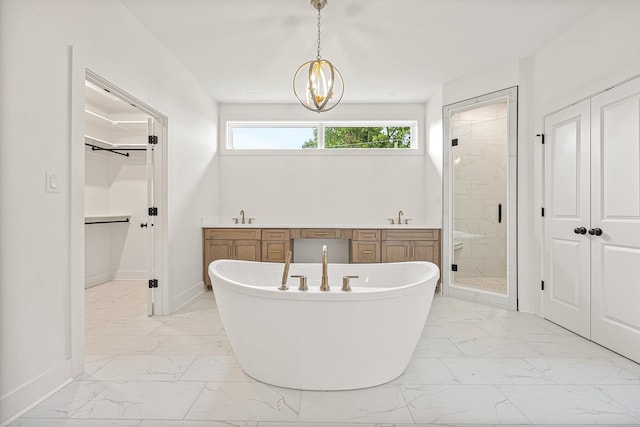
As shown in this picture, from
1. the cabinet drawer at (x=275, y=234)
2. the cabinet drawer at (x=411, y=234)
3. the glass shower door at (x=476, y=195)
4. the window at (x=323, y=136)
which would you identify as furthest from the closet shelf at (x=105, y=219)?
the glass shower door at (x=476, y=195)

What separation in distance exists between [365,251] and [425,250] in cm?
72

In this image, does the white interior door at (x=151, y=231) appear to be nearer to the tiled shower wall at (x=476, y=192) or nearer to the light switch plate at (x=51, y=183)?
the light switch plate at (x=51, y=183)

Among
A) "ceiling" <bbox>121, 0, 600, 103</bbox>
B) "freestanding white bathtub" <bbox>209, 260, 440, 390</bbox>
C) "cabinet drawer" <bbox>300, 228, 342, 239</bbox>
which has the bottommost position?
"freestanding white bathtub" <bbox>209, 260, 440, 390</bbox>

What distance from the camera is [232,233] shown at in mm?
4516

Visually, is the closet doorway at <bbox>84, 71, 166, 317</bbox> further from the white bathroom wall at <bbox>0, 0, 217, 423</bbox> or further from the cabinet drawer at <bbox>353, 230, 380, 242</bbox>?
the cabinet drawer at <bbox>353, 230, 380, 242</bbox>

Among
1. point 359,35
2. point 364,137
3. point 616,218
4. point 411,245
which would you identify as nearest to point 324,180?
point 364,137

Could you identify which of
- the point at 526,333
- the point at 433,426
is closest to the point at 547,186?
the point at 526,333

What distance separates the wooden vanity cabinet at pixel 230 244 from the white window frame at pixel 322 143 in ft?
4.06

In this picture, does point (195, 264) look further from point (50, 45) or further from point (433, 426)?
point (433, 426)

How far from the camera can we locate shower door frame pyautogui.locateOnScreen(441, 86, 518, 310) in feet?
12.1

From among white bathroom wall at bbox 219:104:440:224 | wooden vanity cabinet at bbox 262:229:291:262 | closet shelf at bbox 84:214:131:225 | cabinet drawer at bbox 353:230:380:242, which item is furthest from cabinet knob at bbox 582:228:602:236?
closet shelf at bbox 84:214:131:225

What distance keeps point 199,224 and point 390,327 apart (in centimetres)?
305

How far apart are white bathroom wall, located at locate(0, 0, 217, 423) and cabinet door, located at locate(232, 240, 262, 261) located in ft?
7.40

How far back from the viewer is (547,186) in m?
3.34
